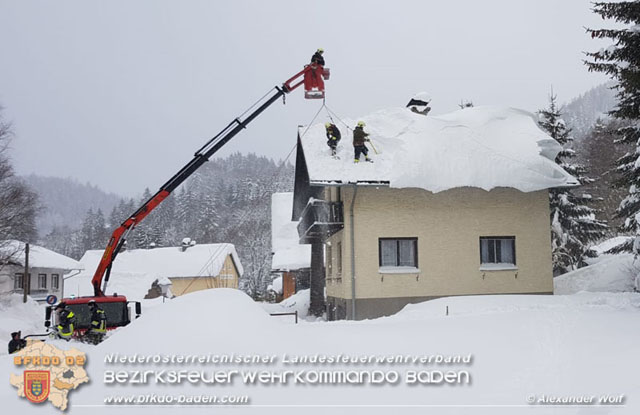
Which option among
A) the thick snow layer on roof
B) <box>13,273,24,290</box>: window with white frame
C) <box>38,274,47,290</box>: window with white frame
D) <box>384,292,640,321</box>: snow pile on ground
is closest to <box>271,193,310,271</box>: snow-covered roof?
the thick snow layer on roof

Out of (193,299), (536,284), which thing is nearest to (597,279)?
(536,284)

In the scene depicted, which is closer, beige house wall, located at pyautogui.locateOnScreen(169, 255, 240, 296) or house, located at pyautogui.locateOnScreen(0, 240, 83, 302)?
house, located at pyautogui.locateOnScreen(0, 240, 83, 302)

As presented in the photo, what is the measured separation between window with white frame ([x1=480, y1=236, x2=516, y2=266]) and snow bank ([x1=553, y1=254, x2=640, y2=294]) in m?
3.40

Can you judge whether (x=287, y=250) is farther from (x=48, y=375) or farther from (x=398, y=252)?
(x=48, y=375)

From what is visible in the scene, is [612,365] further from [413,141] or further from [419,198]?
[413,141]

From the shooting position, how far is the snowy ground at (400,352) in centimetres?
625

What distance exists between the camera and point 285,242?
35.6m

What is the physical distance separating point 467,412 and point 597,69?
1201 cm

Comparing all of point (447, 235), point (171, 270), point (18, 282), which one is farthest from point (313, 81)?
point (171, 270)

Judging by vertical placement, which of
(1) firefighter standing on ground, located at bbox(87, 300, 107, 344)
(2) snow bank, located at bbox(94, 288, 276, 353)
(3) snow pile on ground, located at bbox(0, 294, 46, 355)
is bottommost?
(3) snow pile on ground, located at bbox(0, 294, 46, 355)

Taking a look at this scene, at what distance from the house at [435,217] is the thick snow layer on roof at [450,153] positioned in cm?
4

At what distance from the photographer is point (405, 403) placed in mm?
6234

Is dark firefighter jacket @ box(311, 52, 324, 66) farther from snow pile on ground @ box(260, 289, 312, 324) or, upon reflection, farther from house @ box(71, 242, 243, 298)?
house @ box(71, 242, 243, 298)

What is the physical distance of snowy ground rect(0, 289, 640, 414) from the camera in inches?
246
